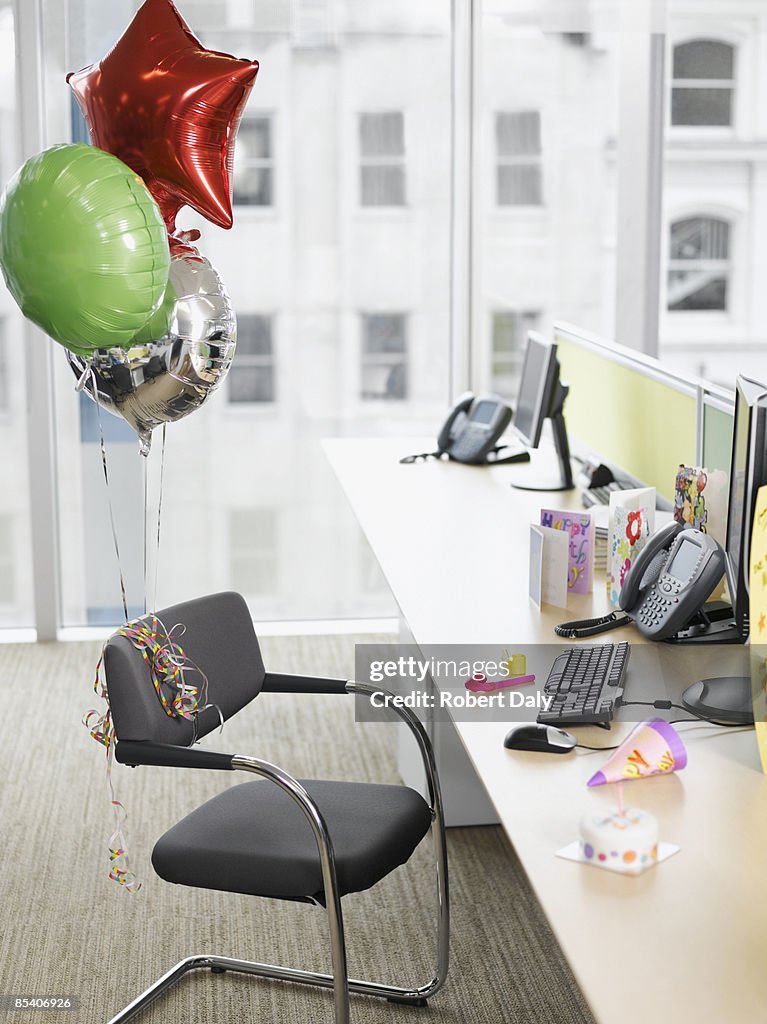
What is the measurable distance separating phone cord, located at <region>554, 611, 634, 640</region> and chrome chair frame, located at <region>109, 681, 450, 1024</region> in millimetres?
307

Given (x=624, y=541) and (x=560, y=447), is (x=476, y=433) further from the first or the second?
(x=624, y=541)

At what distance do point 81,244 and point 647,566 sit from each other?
1.12 meters

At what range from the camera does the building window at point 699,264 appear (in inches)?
362

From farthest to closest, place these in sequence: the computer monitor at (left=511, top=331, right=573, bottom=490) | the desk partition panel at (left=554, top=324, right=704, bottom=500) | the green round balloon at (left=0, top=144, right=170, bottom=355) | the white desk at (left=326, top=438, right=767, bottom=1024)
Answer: the computer monitor at (left=511, top=331, right=573, bottom=490)
the desk partition panel at (left=554, top=324, right=704, bottom=500)
the green round balloon at (left=0, top=144, right=170, bottom=355)
the white desk at (left=326, top=438, right=767, bottom=1024)

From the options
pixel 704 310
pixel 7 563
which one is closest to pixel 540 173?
pixel 7 563

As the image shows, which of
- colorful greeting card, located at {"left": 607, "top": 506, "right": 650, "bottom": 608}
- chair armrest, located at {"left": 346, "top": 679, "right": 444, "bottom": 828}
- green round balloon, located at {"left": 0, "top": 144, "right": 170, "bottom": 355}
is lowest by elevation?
chair armrest, located at {"left": 346, "top": 679, "right": 444, "bottom": 828}

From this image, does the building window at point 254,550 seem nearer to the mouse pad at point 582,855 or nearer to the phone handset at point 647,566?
the phone handset at point 647,566

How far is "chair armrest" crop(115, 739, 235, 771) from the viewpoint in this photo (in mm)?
1802

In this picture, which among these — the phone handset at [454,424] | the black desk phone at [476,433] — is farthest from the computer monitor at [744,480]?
the phone handset at [454,424]

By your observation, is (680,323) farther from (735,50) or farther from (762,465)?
(762,465)

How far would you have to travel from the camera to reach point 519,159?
4.37 m

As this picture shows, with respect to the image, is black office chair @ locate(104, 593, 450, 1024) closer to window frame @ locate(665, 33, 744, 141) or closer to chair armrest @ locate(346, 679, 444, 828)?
chair armrest @ locate(346, 679, 444, 828)

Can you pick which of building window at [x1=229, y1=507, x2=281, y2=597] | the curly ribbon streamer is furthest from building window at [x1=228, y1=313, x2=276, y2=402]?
the curly ribbon streamer

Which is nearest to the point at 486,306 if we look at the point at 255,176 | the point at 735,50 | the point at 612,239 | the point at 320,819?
the point at 612,239
